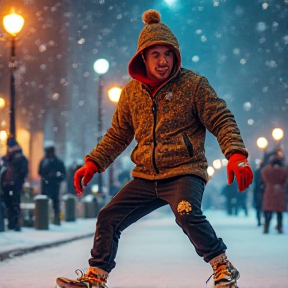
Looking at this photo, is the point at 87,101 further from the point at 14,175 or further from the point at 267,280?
the point at 267,280

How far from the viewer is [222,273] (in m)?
4.91

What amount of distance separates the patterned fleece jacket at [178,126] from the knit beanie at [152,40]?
0.40 ft

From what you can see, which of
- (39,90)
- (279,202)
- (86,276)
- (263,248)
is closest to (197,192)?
(86,276)

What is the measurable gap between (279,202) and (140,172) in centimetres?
1110

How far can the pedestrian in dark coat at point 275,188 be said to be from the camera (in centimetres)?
1602

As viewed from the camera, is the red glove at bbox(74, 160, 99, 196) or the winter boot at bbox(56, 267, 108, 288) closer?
the winter boot at bbox(56, 267, 108, 288)

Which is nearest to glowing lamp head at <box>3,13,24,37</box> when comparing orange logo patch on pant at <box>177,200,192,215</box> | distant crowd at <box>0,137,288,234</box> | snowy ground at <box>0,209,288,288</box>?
distant crowd at <box>0,137,288,234</box>

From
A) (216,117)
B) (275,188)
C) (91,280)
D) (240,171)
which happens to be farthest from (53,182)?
(240,171)

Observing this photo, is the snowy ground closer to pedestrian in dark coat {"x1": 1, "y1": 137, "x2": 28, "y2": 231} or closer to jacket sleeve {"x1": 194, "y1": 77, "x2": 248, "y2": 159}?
jacket sleeve {"x1": 194, "y1": 77, "x2": 248, "y2": 159}

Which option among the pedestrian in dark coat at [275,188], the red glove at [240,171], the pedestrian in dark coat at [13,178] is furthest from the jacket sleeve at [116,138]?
the pedestrian in dark coat at [275,188]

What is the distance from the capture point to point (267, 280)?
6750 mm

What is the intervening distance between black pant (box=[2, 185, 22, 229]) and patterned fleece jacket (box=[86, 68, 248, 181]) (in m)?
9.25

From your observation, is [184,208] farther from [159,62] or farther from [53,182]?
[53,182]

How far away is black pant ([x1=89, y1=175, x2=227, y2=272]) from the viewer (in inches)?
193
